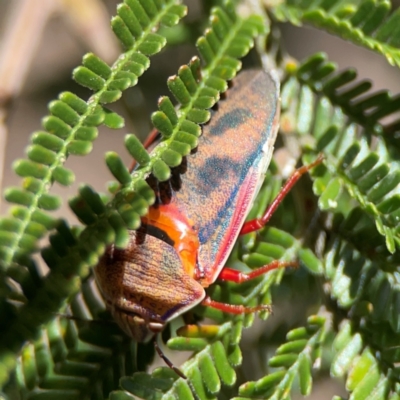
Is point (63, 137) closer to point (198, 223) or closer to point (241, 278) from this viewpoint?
point (198, 223)

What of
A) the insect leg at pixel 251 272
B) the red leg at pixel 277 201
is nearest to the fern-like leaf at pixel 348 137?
the red leg at pixel 277 201

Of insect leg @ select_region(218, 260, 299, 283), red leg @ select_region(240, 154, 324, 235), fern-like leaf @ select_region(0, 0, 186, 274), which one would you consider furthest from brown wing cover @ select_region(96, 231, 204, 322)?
fern-like leaf @ select_region(0, 0, 186, 274)

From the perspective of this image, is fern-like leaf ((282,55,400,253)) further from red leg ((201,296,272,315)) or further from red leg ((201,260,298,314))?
red leg ((201,296,272,315))

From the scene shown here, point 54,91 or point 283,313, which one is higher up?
point 54,91

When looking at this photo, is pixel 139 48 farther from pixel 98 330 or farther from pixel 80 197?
pixel 98 330

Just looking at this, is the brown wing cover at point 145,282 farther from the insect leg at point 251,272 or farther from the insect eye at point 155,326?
the insect leg at point 251,272

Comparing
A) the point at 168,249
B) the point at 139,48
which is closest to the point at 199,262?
the point at 168,249

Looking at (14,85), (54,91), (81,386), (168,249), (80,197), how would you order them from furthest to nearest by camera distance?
(54,91)
(14,85)
(168,249)
(81,386)
(80,197)
